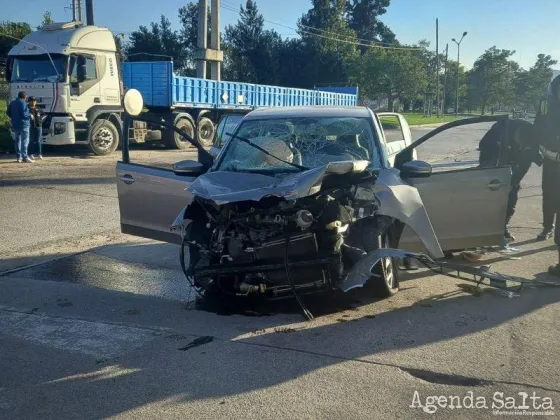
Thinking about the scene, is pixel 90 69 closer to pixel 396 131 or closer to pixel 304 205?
pixel 396 131

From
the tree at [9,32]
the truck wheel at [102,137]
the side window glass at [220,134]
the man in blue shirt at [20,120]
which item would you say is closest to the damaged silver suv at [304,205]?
the side window glass at [220,134]

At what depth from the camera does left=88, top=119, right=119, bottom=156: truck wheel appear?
1773 cm

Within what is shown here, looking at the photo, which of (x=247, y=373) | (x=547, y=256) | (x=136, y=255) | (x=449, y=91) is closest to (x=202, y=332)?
(x=247, y=373)

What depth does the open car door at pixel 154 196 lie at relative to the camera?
6.05 m

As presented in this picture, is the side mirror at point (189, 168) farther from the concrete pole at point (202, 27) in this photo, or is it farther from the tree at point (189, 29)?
the tree at point (189, 29)

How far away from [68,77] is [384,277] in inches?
555

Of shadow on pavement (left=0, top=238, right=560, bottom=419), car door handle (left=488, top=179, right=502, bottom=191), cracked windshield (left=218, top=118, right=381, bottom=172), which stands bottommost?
shadow on pavement (left=0, top=238, right=560, bottom=419)

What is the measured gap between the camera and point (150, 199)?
20.5 ft

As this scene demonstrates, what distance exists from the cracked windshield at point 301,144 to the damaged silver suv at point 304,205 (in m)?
0.01

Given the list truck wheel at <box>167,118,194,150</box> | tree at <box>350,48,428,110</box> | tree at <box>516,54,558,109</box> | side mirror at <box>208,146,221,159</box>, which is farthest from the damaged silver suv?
tree at <box>516,54,558,109</box>

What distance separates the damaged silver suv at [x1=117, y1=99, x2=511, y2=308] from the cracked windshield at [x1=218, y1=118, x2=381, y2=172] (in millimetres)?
11

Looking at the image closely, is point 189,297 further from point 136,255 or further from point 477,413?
point 477,413

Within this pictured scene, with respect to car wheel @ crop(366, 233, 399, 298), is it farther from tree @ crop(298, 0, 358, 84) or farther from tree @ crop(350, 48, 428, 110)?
tree @ crop(298, 0, 358, 84)

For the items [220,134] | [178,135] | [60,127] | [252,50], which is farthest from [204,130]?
[252,50]
